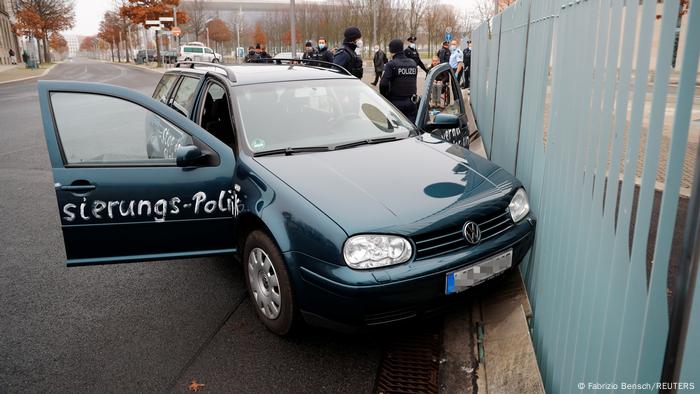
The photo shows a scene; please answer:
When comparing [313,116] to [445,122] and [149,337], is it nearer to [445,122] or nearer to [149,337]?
[445,122]

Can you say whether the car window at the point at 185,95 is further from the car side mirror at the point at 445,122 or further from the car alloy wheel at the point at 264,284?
the car side mirror at the point at 445,122

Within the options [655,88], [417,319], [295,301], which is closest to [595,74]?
[655,88]

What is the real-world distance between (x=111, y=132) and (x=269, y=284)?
1579 millimetres

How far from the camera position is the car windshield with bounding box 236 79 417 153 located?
3918 millimetres

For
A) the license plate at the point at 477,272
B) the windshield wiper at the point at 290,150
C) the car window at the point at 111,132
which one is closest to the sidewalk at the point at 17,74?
the car window at the point at 111,132

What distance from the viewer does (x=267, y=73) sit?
4566 mm

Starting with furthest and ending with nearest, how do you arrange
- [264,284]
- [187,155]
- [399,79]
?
[399,79], [187,155], [264,284]

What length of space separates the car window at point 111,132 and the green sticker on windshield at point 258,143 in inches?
17.3

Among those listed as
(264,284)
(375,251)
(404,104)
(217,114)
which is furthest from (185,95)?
(404,104)

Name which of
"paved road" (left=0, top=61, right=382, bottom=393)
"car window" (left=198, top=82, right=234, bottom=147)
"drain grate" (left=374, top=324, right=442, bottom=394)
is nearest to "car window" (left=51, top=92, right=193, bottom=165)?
"car window" (left=198, top=82, right=234, bottom=147)

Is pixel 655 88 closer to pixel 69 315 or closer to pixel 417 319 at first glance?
pixel 417 319

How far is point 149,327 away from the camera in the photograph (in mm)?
3537

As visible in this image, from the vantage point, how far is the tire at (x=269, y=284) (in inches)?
123

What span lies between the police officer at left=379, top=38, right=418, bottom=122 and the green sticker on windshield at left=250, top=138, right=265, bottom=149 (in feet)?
13.6
